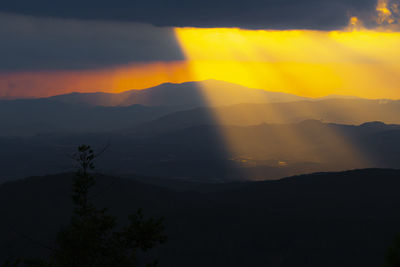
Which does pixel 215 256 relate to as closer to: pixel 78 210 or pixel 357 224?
pixel 357 224

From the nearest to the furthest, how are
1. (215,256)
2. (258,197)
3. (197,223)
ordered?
(215,256)
(197,223)
(258,197)

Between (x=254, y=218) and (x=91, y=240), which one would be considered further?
(x=254, y=218)

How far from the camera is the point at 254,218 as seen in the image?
7412 cm

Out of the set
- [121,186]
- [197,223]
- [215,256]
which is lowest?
[215,256]

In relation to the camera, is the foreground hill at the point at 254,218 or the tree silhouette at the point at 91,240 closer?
the tree silhouette at the point at 91,240

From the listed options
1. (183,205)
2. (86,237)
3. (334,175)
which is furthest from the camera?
(334,175)

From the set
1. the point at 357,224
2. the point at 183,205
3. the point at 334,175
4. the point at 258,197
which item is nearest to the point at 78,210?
the point at 357,224

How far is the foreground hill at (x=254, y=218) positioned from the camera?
61.4 meters

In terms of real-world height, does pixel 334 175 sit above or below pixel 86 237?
above

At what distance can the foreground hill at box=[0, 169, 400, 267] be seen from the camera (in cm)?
6144

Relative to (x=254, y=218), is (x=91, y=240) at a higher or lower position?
lower

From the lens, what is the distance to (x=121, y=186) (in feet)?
338

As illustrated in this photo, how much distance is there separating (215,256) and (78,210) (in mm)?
49149

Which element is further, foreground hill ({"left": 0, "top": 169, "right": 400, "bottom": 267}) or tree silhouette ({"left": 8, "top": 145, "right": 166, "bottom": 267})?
foreground hill ({"left": 0, "top": 169, "right": 400, "bottom": 267})
